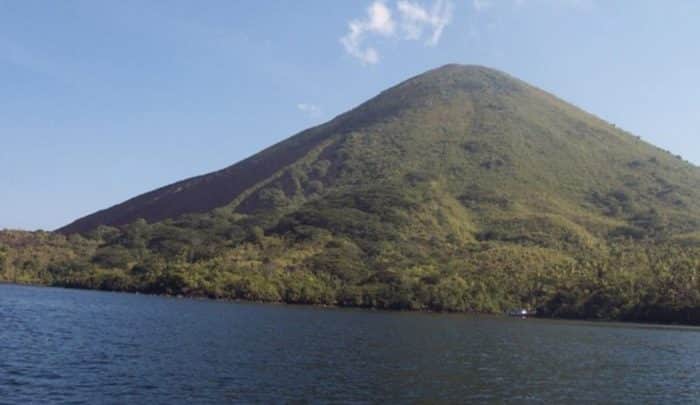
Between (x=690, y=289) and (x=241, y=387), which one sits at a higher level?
(x=690, y=289)

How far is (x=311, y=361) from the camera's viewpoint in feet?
211

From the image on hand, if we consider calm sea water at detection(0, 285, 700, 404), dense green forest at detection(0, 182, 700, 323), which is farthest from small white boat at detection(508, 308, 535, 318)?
calm sea water at detection(0, 285, 700, 404)

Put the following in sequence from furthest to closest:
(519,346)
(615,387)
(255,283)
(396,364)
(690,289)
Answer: (255,283) → (690,289) → (519,346) → (396,364) → (615,387)

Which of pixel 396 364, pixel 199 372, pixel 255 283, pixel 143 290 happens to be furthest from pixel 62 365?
pixel 143 290

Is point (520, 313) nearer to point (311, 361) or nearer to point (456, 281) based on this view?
point (456, 281)

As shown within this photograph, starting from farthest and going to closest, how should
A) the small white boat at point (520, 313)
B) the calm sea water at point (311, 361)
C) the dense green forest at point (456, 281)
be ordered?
the small white boat at point (520, 313) < the dense green forest at point (456, 281) < the calm sea water at point (311, 361)

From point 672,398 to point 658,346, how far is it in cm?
4318

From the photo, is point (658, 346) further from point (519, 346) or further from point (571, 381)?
point (571, 381)

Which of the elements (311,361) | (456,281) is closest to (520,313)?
(456,281)

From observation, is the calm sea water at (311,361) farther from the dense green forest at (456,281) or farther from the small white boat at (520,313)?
the dense green forest at (456,281)

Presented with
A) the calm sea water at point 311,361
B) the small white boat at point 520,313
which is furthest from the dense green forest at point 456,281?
the calm sea water at point 311,361

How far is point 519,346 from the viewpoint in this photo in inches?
3386

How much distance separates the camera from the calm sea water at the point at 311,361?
48.7 metres

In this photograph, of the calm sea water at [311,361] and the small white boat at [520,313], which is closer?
the calm sea water at [311,361]
